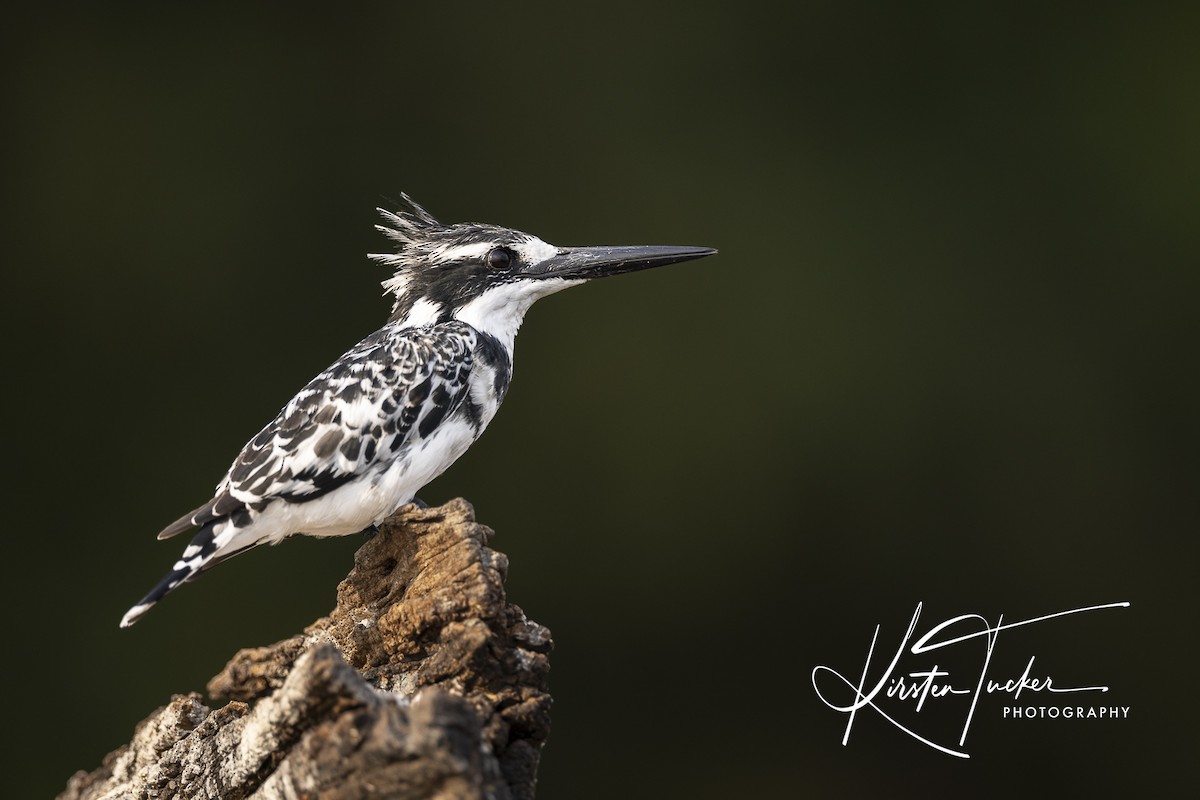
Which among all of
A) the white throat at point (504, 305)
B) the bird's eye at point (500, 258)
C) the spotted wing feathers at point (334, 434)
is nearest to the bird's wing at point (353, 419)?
the spotted wing feathers at point (334, 434)

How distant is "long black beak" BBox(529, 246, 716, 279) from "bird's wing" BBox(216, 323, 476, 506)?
418 millimetres

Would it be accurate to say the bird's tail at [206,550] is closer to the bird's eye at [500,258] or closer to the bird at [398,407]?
the bird at [398,407]

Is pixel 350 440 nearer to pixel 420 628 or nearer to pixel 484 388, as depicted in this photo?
pixel 484 388

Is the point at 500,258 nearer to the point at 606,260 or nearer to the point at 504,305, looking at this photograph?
the point at 504,305

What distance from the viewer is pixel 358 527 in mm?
3168

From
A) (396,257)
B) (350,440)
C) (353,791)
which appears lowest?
(353,791)

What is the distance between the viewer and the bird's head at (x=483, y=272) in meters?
3.54

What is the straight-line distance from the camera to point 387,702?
200 centimetres

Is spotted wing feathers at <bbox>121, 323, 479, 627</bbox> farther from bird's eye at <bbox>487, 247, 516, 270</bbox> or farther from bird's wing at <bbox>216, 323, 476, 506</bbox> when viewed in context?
bird's eye at <bbox>487, 247, 516, 270</bbox>

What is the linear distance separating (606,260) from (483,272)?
1.22ft

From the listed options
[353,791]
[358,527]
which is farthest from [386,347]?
[353,791]

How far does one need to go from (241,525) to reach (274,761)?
2.86ft

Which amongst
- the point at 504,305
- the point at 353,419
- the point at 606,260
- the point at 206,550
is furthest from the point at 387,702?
the point at 606,260

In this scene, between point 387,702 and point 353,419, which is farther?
point 353,419
